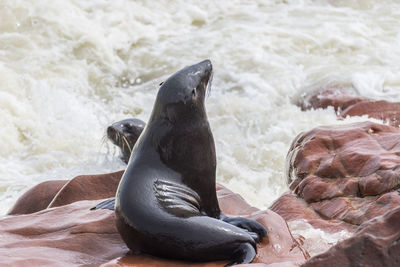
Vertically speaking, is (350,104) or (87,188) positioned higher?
(87,188)

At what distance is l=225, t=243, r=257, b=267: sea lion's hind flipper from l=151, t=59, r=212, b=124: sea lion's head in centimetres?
81

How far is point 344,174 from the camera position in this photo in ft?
15.4

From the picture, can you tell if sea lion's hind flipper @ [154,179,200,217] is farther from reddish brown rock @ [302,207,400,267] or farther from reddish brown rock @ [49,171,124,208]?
reddish brown rock @ [49,171,124,208]

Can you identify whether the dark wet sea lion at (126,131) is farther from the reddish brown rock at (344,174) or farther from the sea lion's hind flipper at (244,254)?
the sea lion's hind flipper at (244,254)

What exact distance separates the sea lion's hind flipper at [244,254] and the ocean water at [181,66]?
3.50 meters

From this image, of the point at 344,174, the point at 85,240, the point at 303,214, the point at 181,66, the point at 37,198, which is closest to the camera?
the point at 85,240

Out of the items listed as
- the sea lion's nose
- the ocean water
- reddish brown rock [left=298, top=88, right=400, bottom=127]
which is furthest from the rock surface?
reddish brown rock [left=298, top=88, right=400, bottom=127]

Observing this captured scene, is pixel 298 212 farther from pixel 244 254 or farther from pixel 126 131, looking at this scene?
pixel 126 131

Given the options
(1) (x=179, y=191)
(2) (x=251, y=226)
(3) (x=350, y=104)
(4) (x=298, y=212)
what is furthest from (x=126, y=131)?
A: (3) (x=350, y=104)

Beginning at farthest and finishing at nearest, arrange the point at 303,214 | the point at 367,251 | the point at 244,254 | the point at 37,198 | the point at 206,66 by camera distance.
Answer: the point at 37,198, the point at 303,214, the point at 206,66, the point at 244,254, the point at 367,251

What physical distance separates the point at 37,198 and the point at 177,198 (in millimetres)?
2332

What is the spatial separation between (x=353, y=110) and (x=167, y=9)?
6.53 m

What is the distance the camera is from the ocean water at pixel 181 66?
322 inches

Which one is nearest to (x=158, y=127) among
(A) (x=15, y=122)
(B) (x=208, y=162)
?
(B) (x=208, y=162)
